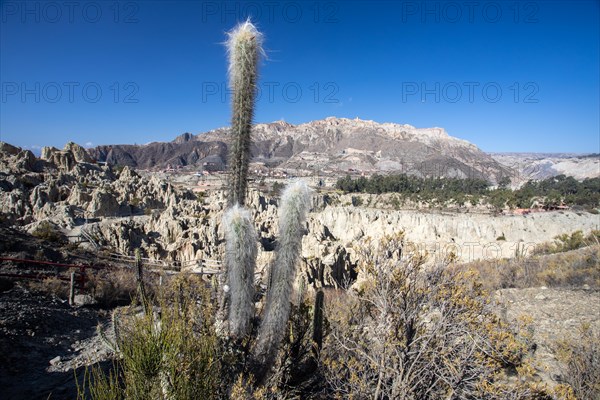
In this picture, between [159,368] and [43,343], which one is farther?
[43,343]

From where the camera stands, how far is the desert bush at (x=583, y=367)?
371 centimetres

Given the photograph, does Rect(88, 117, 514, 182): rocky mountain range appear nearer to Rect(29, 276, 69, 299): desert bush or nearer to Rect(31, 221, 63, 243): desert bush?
Rect(31, 221, 63, 243): desert bush

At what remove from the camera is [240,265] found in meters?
3.49

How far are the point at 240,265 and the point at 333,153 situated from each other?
148 metres

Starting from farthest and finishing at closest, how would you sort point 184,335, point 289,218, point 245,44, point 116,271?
point 116,271
point 245,44
point 289,218
point 184,335

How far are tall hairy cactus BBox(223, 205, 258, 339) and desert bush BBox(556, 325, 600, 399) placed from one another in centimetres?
396

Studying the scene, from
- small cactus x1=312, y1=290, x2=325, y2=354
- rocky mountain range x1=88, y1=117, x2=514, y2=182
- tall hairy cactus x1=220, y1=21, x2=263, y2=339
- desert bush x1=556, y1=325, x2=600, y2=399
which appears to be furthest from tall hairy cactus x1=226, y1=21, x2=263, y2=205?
rocky mountain range x1=88, y1=117, x2=514, y2=182

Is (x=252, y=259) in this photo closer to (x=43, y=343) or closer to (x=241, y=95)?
(x=241, y=95)

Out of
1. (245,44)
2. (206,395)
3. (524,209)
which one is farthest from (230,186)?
(524,209)

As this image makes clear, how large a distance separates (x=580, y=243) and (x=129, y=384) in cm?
1913

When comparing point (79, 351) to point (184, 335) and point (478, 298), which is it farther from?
point (478, 298)

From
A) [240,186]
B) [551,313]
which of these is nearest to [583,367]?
[551,313]

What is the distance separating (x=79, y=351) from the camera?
5359 millimetres

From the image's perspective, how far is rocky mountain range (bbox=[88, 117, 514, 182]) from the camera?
10997 centimetres
